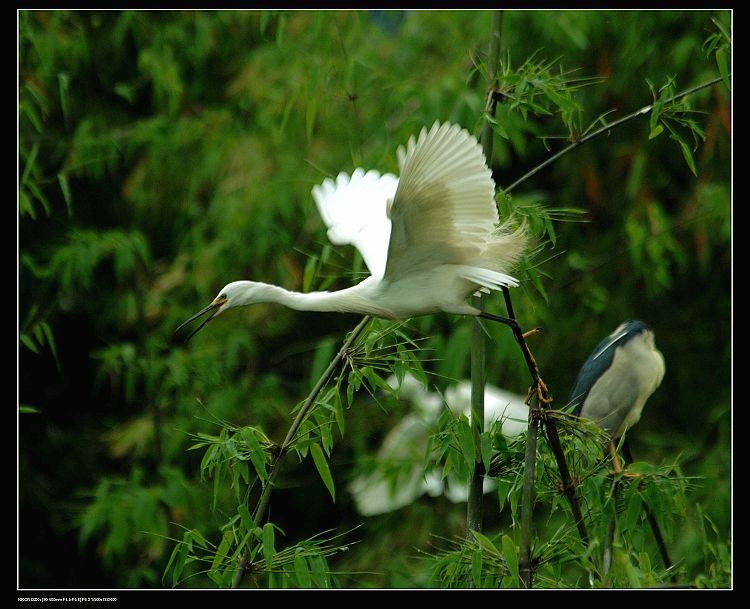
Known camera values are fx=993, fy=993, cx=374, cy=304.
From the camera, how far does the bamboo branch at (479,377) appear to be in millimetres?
1494

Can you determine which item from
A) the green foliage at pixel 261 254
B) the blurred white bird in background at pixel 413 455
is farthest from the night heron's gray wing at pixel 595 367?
the green foliage at pixel 261 254

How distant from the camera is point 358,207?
1.84 metres

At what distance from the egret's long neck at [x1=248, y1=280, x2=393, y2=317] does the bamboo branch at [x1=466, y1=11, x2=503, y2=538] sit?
149mm

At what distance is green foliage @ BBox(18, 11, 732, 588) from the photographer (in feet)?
9.61

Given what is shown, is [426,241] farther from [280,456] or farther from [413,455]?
[413,455]

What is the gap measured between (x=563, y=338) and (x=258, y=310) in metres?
1.07

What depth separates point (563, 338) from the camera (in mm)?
3457

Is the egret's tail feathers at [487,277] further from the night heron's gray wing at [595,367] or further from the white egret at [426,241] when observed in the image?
the night heron's gray wing at [595,367]

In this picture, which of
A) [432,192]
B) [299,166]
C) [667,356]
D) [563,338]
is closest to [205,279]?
[299,166]

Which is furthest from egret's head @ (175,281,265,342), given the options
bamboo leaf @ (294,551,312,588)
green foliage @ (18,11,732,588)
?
green foliage @ (18,11,732,588)

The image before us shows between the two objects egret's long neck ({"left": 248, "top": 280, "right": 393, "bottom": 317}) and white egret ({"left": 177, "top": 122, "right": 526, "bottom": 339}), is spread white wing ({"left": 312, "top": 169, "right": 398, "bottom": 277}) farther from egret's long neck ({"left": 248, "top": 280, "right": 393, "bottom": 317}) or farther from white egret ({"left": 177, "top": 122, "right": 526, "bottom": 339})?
egret's long neck ({"left": 248, "top": 280, "right": 393, "bottom": 317})
